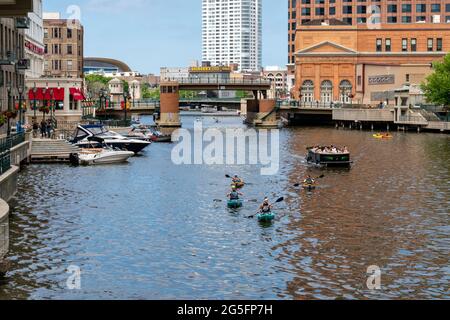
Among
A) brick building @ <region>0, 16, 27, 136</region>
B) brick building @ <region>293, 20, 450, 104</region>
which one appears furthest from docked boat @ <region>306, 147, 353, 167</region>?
brick building @ <region>293, 20, 450, 104</region>

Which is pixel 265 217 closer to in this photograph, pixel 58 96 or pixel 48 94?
pixel 48 94

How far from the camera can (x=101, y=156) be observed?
78.8 metres

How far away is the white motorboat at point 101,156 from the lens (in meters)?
77.8

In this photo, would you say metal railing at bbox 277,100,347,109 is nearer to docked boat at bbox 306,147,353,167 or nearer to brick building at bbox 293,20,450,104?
brick building at bbox 293,20,450,104

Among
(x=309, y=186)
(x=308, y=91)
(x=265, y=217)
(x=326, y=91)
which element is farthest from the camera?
(x=308, y=91)

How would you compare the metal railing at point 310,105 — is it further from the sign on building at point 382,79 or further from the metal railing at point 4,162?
the metal railing at point 4,162

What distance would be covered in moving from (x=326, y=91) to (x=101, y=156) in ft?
382

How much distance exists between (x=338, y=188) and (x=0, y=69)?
37.4 metres

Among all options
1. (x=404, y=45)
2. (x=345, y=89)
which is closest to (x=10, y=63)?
(x=345, y=89)

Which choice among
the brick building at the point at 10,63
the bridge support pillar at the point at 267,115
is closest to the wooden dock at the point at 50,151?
the brick building at the point at 10,63

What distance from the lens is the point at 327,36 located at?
608 feet
